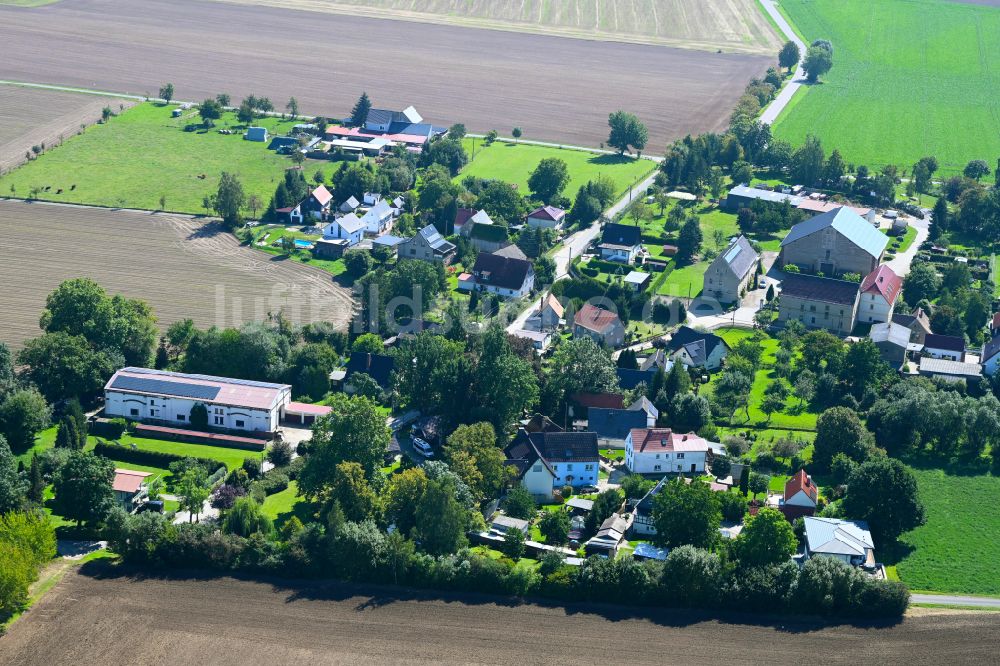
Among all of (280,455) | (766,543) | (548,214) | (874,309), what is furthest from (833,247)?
(280,455)

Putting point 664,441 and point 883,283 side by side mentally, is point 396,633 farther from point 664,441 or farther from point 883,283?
point 883,283

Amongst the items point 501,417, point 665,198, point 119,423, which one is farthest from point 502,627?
point 665,198

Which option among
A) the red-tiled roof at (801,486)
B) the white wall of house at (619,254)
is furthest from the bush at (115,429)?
the white wall of house at (619,254)

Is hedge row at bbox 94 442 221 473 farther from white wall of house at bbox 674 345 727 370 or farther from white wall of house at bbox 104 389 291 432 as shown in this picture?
white wall of house at bbox 674 345 727 370

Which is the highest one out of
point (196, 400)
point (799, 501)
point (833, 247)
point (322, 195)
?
point (322, 195)

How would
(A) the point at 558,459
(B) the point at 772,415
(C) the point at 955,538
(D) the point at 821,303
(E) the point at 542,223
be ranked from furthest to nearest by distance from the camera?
1. (E) the point at 542,223
2. (D) the point at 821,303
3. (B) the point at 772,415
4. (A) the point at 558,459
5. (C) the point at 955,538

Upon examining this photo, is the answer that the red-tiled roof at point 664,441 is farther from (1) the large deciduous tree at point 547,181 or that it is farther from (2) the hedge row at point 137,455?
(1) the large deciduous tree at point 547,181

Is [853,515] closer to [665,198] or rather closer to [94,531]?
[94,531]
